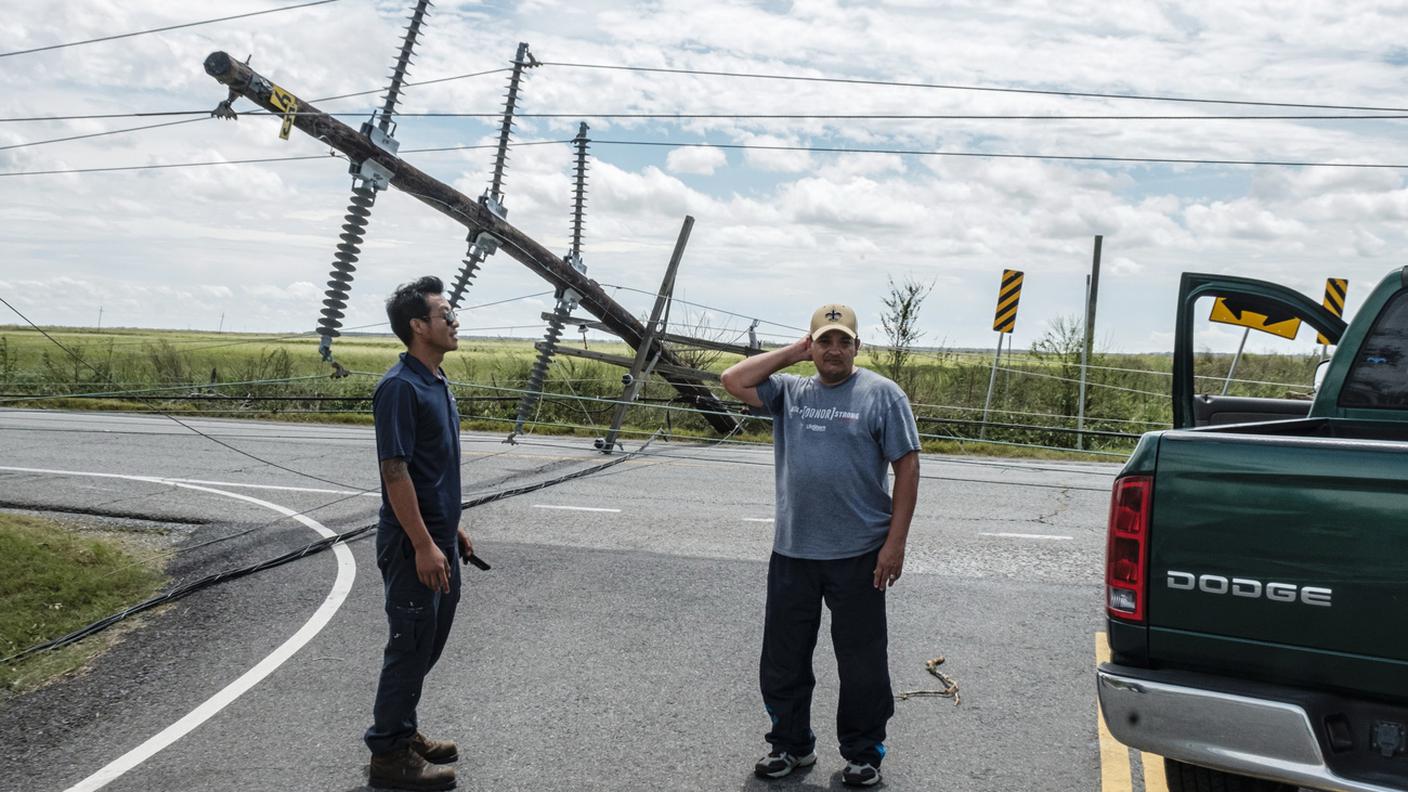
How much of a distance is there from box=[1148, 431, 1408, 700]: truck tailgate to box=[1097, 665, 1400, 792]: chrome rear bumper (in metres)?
0.13

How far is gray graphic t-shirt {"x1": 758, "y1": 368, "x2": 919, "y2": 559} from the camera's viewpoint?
470 centimetres

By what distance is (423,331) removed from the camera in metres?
4.76

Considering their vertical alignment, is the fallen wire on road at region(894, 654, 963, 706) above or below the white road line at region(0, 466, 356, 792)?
above

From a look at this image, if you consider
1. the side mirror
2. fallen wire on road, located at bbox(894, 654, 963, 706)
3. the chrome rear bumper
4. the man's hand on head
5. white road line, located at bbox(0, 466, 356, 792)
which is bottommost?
white road line, located at bbox(0, 466, 356, 792)

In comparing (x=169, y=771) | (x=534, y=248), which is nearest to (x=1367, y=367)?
(x=169, y=771)

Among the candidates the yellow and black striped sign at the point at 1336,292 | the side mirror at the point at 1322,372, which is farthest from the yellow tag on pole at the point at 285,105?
the yellow and black striped sign at the point at 1336,292

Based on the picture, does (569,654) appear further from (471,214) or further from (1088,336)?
(1088,336)

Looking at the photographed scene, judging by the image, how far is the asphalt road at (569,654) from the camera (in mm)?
4902

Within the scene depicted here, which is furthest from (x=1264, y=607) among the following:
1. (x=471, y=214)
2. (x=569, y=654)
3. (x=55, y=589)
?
(x=471, y=214)

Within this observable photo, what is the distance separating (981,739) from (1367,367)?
2168mm

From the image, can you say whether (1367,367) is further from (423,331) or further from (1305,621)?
(423,331)

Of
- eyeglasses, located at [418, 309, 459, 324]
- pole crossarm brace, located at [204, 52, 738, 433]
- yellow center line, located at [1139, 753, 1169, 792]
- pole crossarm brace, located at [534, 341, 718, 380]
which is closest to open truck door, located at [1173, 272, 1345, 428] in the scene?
yellow center line, located at [1139, 753, 1169, 792]

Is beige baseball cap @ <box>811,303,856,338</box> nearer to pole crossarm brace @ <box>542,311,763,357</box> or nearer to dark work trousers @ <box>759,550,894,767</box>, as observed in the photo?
dark work trousers @ <box>759,550,894,767</box>

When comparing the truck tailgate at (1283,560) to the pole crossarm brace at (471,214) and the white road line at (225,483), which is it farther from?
the pole crossarm brace at (471,214)
